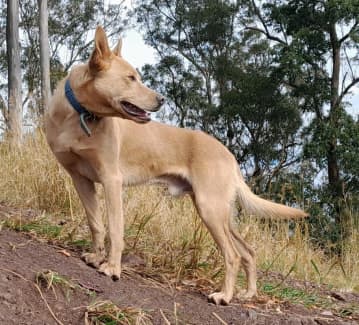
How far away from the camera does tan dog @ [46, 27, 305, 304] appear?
13.5 ft

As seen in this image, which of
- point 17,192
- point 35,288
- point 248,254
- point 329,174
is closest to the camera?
point 35,288

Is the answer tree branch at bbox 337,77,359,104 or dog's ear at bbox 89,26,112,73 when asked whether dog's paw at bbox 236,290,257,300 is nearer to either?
dog's ear at bbox 89,26,112,73

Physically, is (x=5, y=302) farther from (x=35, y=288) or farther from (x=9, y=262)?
(x=9, y=262)

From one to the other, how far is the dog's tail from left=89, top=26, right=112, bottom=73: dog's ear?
5.11 ft

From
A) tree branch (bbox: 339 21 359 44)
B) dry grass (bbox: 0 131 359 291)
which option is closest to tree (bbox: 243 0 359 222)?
tree branch (bbox: 339 21 359 44)

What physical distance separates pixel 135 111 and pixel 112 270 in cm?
106

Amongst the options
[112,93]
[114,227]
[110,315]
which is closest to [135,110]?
[112,93]

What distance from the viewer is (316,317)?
4.52 metres

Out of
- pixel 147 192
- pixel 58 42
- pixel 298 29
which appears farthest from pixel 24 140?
pixel 58 42

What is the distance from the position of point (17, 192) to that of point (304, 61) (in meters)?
15.7

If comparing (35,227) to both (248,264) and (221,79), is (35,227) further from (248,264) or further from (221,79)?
(221,79)

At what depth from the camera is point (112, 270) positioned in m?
4.09

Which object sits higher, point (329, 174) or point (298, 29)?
point (298, 29)

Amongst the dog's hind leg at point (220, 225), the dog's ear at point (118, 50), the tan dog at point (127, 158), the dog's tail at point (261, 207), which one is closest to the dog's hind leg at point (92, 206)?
the tan dog at point (127, 158)
